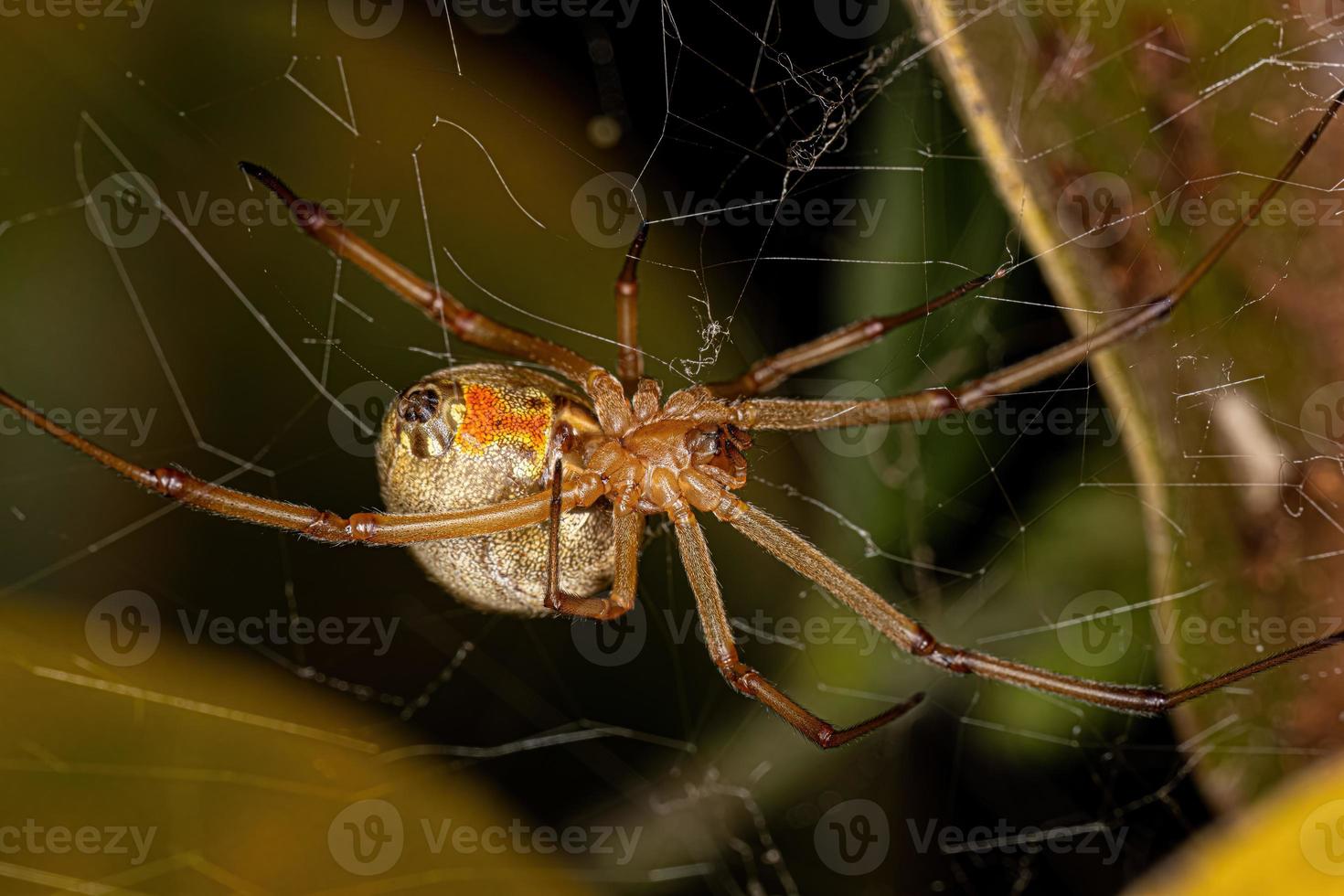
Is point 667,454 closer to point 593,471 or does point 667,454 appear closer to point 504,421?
point 593,471

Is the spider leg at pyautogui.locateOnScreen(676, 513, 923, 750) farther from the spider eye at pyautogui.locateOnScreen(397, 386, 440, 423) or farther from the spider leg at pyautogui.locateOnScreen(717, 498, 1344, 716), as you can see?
the spider eye at pyautogui.locateOnScreen(397, 386, 440, 423)

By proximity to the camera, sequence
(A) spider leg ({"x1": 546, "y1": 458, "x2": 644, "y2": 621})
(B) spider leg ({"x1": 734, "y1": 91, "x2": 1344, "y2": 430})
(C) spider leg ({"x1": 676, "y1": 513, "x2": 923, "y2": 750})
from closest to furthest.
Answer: (B) spider leg ({"x1": 734, "y1": 91, "x2": 1344, "y2": 430})
(A) spider leg ({"x1": 546, "y1": 458, "x2": 644, "y2": 621})
(C) spider leg ({"x1": 676, "y1": 513, "x2": 923, "y2": 750})

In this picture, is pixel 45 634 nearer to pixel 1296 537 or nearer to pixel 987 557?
pixel 987 557

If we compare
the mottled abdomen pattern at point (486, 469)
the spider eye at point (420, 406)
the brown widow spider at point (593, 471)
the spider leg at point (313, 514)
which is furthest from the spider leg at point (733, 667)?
the spider eye at point (420, 406)

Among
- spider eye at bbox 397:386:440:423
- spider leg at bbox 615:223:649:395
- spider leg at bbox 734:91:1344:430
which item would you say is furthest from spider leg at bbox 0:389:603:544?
spider leg at bbox 734:91:1344:430

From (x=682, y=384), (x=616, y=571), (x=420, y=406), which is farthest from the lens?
(x=682, y=384)

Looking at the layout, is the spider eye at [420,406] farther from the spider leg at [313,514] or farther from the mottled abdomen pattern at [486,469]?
the spider leg at [313,514]

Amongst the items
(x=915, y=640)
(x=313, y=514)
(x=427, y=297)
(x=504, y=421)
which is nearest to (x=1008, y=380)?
(x=915, y=640)

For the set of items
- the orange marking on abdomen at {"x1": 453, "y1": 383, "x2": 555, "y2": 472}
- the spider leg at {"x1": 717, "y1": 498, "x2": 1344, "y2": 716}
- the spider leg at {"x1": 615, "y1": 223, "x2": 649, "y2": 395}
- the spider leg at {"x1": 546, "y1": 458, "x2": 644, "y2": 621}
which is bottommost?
the spider leg at {"x1": 717, "y1": 498, "x2": 1344, "y2": 716}

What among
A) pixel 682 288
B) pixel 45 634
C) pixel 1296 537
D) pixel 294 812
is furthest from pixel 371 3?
pixel 1296 537
